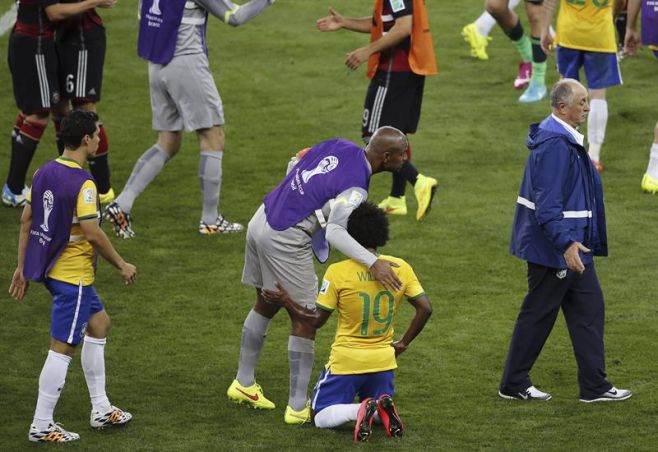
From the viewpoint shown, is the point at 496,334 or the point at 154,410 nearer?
the point at 154,410

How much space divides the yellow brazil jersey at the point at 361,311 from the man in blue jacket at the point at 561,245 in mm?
877

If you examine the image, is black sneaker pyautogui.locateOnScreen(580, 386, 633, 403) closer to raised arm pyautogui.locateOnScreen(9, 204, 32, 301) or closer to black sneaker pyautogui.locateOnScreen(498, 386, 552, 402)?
black sneaker pyautogui.locateOnScreen(498, 386, 552, 402)

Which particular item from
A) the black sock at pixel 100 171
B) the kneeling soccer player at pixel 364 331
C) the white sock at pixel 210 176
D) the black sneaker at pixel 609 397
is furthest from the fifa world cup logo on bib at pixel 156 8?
the black sneaker at pixel 609 397

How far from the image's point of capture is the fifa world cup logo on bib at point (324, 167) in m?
7.18

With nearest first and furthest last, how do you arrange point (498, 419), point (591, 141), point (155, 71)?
A: point (498, 419), point (155, 71), point (591, 141)

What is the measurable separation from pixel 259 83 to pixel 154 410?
8.45 meters

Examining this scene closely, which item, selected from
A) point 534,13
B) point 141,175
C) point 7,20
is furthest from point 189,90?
point 7,20

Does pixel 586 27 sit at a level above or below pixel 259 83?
above

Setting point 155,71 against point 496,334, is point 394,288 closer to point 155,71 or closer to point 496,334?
point 496,334

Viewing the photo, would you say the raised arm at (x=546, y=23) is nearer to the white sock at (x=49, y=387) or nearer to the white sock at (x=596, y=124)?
the white sock at (x=596, y=124)

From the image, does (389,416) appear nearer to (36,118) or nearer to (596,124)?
(36,118)

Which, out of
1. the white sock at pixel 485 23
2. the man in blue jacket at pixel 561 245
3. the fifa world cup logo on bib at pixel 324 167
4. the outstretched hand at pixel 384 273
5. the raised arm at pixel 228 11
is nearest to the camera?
the outstretched hand at pixel 384 273

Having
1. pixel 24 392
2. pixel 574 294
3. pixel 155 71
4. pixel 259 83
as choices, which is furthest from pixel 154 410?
pixel 259 83

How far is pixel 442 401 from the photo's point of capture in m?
7.76
